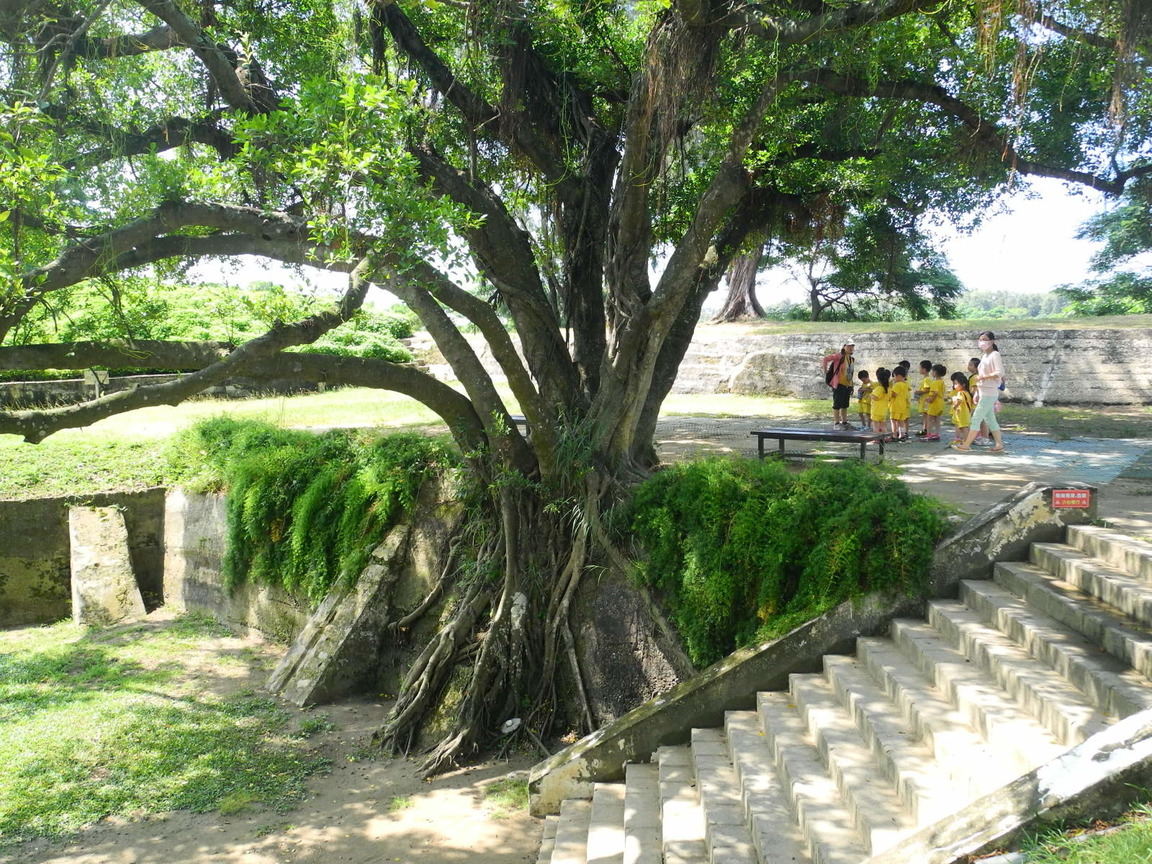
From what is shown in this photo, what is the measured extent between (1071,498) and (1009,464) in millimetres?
3768

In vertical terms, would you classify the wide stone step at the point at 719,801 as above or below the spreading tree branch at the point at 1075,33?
below

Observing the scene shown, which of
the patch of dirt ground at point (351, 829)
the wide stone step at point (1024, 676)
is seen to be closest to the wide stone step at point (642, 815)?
the patch of dirt ground at point (351, 829)

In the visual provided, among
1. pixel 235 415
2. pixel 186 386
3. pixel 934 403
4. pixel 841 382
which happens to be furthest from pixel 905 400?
pixel 235 415

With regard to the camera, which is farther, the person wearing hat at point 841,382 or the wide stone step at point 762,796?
the person wearing hat at point 841,382

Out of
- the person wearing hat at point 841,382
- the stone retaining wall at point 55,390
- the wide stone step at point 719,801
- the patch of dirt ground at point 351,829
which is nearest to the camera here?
the wide stone step at point 719,801

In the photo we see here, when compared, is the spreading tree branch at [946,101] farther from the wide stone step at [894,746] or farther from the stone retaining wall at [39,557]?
the stone retaining wall at [39,557]

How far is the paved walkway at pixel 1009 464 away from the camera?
24.9 ft

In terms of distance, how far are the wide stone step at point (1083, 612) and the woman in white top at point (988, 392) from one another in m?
4.67

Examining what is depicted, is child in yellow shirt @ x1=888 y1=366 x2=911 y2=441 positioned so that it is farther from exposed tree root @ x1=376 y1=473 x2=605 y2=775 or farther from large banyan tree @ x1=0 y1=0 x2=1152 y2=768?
exposed tree root @ x1=376 y1=473 x2=605 y2=775

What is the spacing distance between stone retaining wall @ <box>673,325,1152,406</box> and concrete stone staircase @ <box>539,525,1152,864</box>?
10.0 m

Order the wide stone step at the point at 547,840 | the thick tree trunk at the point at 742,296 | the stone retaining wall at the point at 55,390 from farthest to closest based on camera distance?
the thick tree trunk at the point at 742,296 → the stone retaining wall at the point at 55,390 → the wide stone step at the point at 547,840

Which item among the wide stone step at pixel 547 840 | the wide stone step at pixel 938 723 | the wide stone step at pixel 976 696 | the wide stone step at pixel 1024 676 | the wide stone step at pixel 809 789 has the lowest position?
the wide stone step at pixel 547 840

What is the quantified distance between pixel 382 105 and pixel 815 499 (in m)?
4.29

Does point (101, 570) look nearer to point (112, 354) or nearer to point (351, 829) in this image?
point (112, 354)
